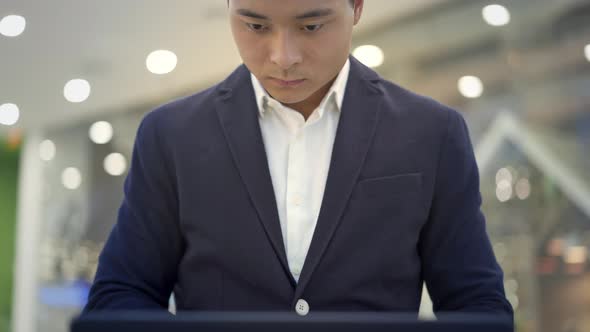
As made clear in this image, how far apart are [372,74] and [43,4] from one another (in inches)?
104

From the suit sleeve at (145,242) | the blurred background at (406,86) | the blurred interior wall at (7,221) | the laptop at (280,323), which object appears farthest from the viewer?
the blurred interior wall at (7,221)

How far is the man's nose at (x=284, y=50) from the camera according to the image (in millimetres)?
891

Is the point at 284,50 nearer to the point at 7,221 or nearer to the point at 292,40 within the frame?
the point at 292,40

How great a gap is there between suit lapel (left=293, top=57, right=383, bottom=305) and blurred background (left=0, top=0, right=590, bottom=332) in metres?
2.44

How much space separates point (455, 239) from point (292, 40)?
0.37 metres

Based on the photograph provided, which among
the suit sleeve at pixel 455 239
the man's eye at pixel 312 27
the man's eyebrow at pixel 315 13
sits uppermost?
the man's eyebrow at pixel 315 13

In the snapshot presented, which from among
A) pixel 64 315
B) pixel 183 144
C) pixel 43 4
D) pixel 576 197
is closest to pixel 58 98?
pixel 43 4

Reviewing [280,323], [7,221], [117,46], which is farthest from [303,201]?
[7,221]

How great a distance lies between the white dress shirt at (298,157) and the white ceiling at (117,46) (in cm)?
241

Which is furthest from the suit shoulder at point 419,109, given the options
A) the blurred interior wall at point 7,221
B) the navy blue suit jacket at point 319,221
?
the blurred interior wall at point 7,221

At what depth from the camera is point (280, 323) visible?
52 cm

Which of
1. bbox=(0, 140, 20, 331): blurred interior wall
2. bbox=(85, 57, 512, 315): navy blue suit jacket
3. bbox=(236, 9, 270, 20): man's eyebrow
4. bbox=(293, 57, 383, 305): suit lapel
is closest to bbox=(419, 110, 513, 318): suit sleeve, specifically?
bbox=(85, 57, 512, 315): navy blue suit jacket

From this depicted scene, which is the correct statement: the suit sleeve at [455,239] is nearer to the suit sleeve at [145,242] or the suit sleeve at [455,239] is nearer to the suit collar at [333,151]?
the suit collar at [333,151]

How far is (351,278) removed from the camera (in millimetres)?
970
